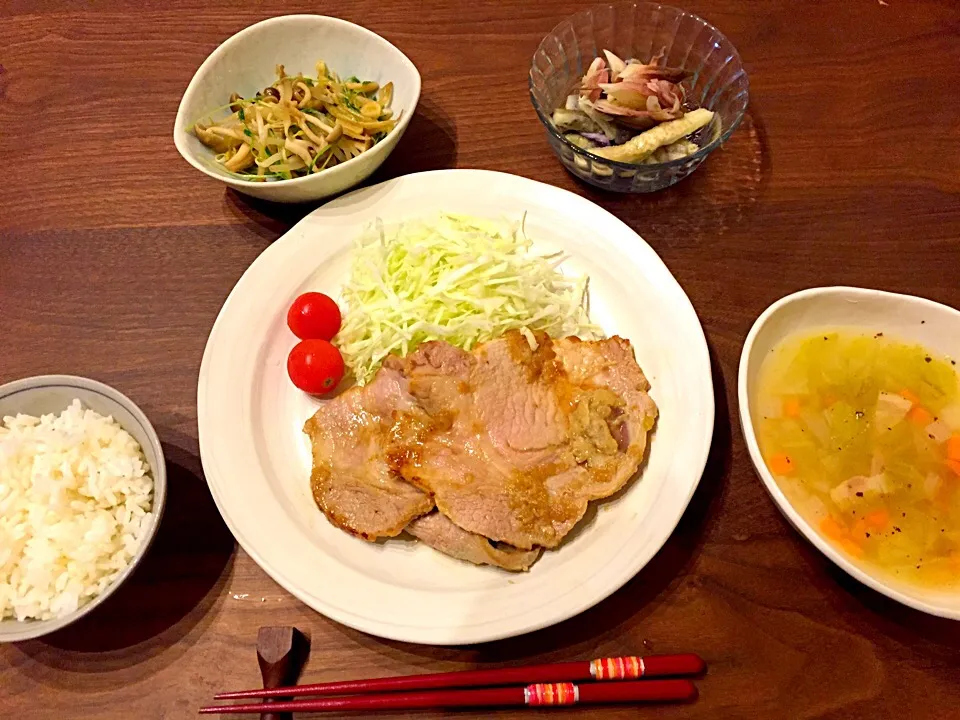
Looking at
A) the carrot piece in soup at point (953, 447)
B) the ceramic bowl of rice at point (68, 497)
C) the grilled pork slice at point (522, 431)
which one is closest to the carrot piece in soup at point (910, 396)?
the carrot piece in soup at point (953, 447)

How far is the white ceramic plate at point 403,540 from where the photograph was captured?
6.86ft

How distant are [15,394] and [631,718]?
7.52 ft

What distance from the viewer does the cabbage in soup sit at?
7.07 feet

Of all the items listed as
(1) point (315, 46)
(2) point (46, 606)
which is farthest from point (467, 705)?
(1) point (315, 46)

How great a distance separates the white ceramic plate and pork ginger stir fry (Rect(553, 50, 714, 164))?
30cm

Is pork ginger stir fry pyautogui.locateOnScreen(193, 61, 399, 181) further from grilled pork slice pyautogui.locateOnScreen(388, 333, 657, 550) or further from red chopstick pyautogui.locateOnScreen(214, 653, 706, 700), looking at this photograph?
red chopstick pyautogui.locateOnScreen(214, 653, 706, 700)

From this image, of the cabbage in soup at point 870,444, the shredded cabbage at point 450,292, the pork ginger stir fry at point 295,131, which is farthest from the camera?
the pork ginger stir fry at point 295,131

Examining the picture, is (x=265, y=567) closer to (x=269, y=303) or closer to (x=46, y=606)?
(x=46, y=606)

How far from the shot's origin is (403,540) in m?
2.32

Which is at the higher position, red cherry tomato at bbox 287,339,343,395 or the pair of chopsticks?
red cherry tomato at bbox 287,339,343,395

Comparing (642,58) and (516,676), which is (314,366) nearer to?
(516,676)

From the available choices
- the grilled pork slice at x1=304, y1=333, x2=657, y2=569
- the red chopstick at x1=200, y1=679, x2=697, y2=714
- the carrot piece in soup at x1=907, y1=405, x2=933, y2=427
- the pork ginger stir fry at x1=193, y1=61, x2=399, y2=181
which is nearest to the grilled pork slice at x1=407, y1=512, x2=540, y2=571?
the grilled pork slice at x1=304, y1=333, x2=657, y2=569

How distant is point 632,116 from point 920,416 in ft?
5.18

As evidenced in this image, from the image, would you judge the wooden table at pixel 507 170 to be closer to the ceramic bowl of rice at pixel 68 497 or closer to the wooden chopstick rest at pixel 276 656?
the wooden chopstick rest at pixel 276 656
